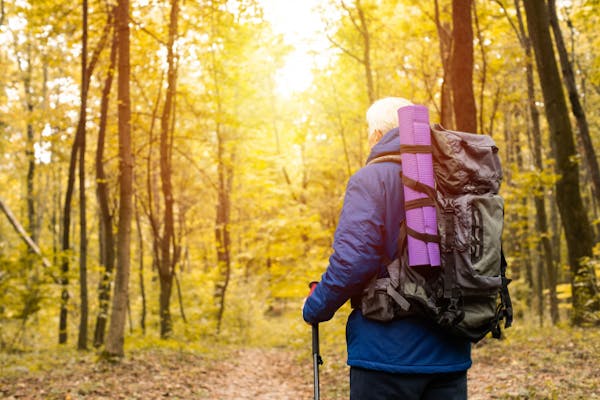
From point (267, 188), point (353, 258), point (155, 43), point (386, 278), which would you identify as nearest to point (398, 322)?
point (386, 278)

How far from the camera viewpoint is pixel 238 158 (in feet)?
75.8

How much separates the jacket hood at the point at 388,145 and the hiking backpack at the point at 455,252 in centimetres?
11

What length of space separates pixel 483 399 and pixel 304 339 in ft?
36.4

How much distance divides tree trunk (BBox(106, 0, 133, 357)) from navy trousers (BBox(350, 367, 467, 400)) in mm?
7764

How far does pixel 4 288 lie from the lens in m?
10.0

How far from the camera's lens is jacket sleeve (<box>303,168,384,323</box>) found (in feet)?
7.87

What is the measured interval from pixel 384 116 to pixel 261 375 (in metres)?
8.85

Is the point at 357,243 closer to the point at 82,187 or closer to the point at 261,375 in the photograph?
the point at 261,375

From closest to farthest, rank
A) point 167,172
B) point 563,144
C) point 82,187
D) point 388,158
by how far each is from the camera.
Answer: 1. point 388,158
2. point 563,144
3. point 82,187
4. point 167,172

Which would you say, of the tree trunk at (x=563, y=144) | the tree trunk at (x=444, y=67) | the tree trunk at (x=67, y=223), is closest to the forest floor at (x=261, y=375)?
the tree trunk at (x=67, y=223)

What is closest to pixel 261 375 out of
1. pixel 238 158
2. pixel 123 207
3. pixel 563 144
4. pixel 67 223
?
pixel 123 207

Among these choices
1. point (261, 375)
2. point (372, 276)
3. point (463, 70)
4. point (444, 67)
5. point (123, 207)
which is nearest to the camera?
point (372, 276)

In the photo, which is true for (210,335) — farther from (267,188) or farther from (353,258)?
(353,258)

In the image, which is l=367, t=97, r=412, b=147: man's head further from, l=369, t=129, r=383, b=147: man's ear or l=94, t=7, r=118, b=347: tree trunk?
l=94, t=7, r=118, b=347: tree trunk
